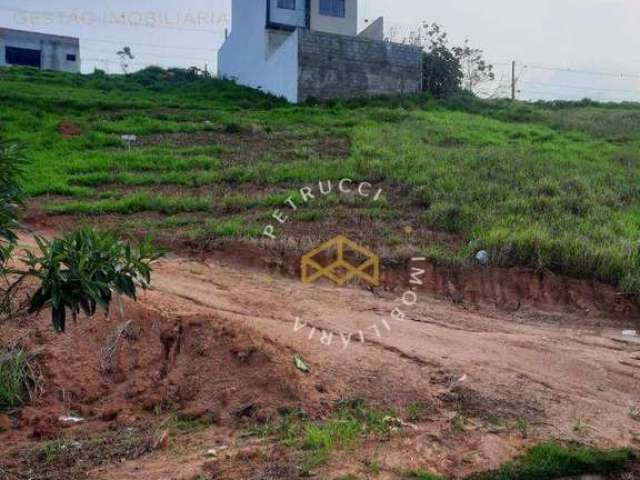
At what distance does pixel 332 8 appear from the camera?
72.9ft

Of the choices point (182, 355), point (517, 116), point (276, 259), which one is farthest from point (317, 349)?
point (517, 116)

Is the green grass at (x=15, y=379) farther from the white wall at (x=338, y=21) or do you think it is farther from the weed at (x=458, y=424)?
the white wall at (x=338, y=21)

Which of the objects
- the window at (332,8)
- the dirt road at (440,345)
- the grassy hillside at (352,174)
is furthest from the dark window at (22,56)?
the dirt road at (440,345)

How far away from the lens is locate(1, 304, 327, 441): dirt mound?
4.13m

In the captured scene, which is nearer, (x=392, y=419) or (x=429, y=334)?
(x=392, y=419)

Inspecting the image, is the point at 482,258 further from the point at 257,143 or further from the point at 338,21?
the point at 338,21

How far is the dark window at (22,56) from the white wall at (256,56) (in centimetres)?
913

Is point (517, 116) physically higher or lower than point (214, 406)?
higher

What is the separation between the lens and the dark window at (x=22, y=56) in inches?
1090

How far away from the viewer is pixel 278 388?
425cm

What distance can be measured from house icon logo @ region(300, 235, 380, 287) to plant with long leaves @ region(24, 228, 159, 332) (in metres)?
4.09

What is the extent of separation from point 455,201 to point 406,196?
77cm

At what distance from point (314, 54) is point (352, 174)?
9155 mm

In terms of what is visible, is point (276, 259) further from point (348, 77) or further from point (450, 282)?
point (348, 77)
